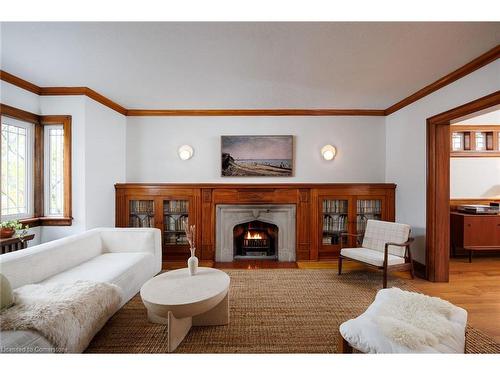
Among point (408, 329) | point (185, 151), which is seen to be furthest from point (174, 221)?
point (408, 329)

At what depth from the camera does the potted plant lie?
9.24 feet

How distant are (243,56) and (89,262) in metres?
2.83

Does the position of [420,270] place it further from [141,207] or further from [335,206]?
[141,207]

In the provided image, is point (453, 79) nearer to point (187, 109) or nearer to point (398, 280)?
point (398, 280)

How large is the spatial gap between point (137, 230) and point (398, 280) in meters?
3.60

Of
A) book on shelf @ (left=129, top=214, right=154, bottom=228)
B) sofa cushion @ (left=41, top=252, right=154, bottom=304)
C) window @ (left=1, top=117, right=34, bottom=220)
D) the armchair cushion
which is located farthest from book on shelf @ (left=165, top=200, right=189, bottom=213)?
the armchair cushion

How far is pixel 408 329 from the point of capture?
5.01ft

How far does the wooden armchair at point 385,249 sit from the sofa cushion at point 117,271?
2679 millimetres

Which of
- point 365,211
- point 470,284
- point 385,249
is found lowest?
point 470,284

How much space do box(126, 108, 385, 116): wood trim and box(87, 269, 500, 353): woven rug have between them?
2790 millimetres

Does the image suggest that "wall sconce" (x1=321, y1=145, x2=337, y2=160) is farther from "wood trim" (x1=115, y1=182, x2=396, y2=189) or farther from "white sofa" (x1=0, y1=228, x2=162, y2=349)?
"white sofa" (x1=0, y1=228, x2=162, y2=349)

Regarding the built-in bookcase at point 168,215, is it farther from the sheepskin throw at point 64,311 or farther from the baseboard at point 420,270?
the baseboard at point 420,270

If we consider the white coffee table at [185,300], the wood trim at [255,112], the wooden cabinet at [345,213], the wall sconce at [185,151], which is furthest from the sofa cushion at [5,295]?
the wooden cabinet at [345,213]

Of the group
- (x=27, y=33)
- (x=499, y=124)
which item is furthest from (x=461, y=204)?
(x=27, y=33)
